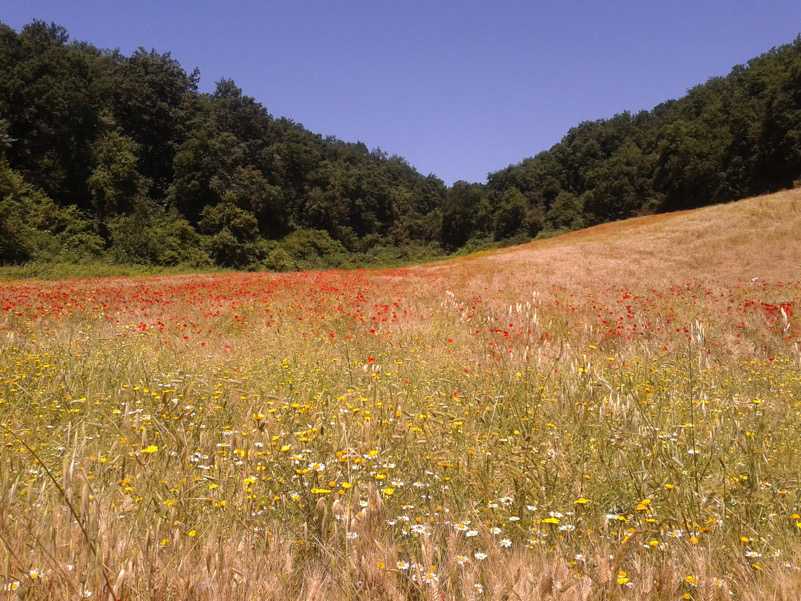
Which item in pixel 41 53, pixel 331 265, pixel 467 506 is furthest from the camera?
pixel 331 265

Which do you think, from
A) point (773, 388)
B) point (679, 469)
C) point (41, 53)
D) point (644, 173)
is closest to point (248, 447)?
point (679, 469)

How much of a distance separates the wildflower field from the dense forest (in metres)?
34.6

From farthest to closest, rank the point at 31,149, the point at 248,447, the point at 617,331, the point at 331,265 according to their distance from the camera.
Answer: the point at 331,265, the point at 31,149, the point at 617,331, the point at 248,447

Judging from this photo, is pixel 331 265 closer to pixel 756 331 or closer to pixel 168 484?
pixel 756 331

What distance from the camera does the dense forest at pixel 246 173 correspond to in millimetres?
41125

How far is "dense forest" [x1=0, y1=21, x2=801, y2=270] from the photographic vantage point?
4112 centimetres

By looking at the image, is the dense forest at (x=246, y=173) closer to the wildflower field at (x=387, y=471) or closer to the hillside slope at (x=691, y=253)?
the hillside slope at (x=691, y=253)

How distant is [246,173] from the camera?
192 ft

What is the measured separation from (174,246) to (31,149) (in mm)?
14058

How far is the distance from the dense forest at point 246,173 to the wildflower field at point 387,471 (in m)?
34.6

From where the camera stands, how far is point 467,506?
2.72 meters

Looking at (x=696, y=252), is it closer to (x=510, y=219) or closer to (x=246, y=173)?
(x=246, y=173)

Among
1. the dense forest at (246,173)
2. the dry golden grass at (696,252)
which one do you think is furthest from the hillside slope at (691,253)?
the dense forest at (246,173)

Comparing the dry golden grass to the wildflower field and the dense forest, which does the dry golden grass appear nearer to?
the wildflower field
